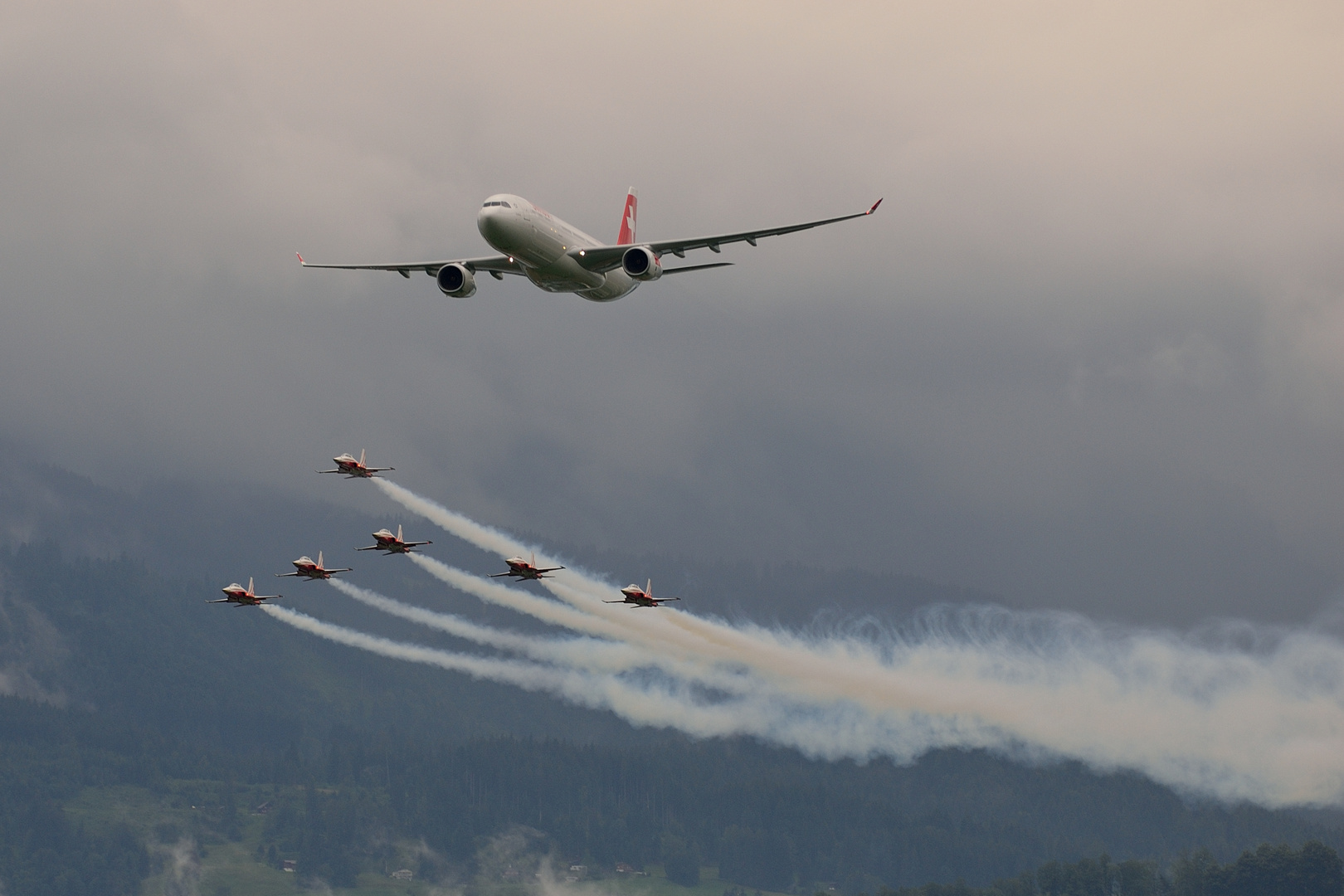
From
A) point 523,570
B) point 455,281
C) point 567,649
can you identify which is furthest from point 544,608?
point 567,649

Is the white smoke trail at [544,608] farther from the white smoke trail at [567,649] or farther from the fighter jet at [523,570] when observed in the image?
the fighter jet at [523,570]

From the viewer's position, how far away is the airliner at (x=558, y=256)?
95375 millimetres

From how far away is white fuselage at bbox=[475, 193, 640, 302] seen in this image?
94.9 metres

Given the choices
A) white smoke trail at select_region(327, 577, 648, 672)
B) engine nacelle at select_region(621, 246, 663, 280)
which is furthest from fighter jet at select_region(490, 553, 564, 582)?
white smoke trail at select_region(327, 577, 648, 672)

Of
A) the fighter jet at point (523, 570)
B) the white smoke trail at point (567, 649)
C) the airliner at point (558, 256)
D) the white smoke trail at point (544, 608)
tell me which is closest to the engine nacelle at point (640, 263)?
the airliner at point (558, 256)

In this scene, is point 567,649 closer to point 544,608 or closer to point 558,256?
point 544,608

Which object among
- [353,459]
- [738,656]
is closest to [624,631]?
[738,656]

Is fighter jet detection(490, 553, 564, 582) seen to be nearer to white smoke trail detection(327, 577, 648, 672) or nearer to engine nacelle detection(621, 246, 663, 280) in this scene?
engine nacelle detection(621, 246, 663, 280)

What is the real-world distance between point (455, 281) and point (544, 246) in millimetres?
9619

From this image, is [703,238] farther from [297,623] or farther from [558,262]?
[297,623]

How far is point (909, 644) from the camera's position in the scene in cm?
18750

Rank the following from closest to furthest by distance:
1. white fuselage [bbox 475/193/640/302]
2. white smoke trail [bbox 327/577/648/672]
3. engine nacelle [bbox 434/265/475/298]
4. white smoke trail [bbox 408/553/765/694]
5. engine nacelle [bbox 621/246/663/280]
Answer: white fuselage [bbox 475/193/640/302] → engine nacelle [bbox 621/246/663/280] → engine nacelle [bbox 434/265/475/298] → white smoke trail [bbox 408/553/765/694] → white smoke trail [bbox 327/577/648/672]

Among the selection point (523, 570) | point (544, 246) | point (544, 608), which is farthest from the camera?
point (544, 608)

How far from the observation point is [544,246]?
97375 mm
